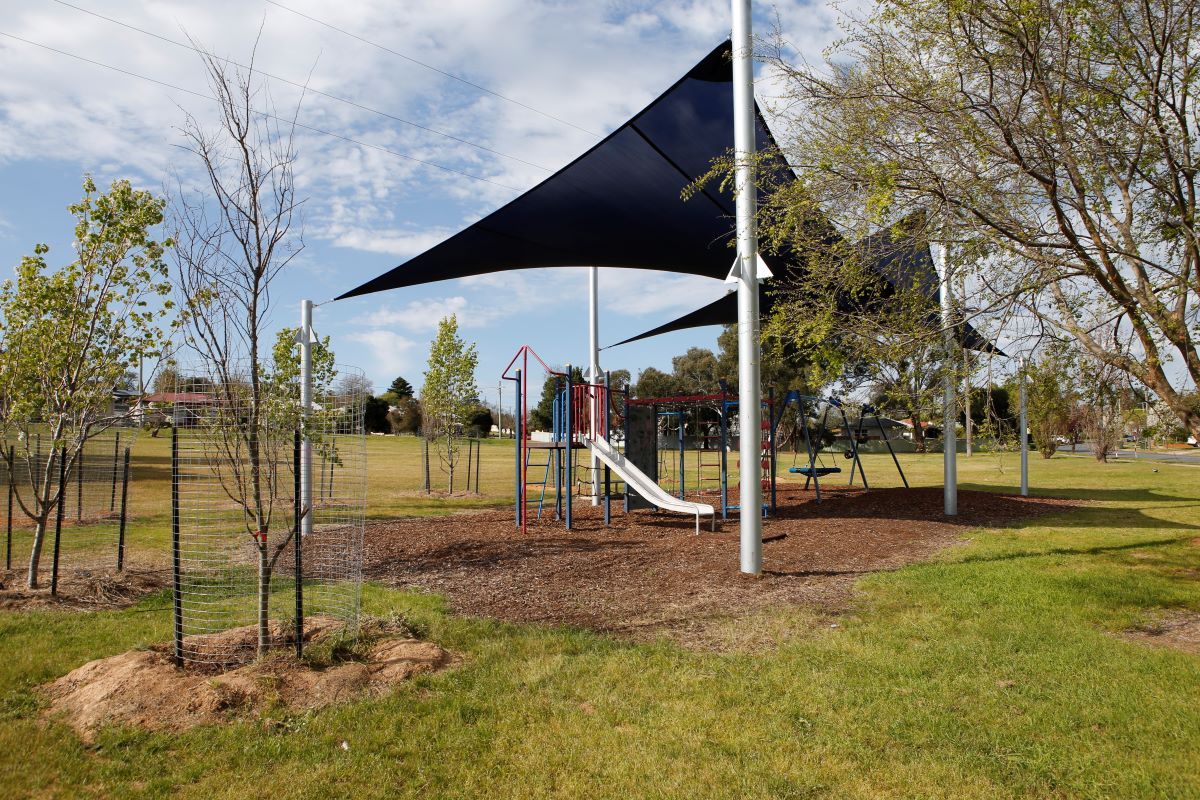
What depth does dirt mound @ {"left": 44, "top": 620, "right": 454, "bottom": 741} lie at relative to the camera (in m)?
3.38

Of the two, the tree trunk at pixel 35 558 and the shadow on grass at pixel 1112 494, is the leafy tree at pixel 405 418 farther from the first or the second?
the tree trunk at pixel 35 558

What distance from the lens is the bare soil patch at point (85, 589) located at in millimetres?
5500

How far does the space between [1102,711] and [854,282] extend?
3.46 m

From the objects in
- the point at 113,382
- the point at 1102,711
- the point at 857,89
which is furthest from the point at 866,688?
the point at 113,382

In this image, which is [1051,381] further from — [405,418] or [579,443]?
[405,418]

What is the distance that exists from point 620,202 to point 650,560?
4156 mm

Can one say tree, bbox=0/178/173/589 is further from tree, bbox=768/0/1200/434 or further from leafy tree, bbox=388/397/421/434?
leafy tree, bbox=388/397/421/434

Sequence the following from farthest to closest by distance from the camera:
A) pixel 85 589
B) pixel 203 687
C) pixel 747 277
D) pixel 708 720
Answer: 1. pixel 747 277
2. pixel 85 589
3. pixel 203 687
4. pixel 708 720

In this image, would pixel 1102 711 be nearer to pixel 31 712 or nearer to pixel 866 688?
pixel 866 688

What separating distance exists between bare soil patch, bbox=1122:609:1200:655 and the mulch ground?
6.10 feet

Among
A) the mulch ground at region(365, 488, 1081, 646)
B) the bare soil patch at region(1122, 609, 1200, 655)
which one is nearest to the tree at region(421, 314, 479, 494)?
the mulch ground at region(365, 488, 1081, 646)

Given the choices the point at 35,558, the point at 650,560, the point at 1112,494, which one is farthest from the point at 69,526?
the point at 1112,494

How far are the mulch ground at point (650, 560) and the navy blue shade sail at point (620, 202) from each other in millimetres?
3119

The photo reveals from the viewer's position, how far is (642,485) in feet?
33.0
